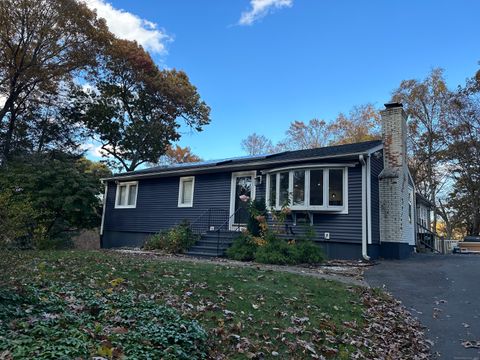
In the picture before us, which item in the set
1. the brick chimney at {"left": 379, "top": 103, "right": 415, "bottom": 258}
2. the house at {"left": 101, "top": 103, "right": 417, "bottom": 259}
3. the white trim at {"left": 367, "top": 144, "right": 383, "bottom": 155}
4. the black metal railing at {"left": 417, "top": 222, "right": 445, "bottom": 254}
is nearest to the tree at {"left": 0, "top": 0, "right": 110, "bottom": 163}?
the house at {"left": 101, "top": 103, "right": 417, "bottom": 259}

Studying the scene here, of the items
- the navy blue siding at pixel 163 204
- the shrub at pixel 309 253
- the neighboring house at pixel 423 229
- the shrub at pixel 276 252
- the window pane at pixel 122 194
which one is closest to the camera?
the shrub at pixel 276 252

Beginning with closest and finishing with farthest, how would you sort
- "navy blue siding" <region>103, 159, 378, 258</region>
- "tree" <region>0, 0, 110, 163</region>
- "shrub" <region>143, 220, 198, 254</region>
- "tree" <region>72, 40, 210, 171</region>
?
"navy blue siding" <region>103, 159, 378, 258</region> < "shrub" <region>143, 220, 198, 254</region> < "tree" <region>0, 0, 110, 163</region> < "tree" <region>72, 40, 210, 171</region>

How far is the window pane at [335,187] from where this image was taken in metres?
12.2

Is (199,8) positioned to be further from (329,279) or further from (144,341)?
(144,341)

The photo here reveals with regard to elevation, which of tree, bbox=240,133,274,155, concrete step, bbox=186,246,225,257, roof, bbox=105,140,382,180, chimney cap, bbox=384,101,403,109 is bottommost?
concrete step, bbox=186,246,225,257

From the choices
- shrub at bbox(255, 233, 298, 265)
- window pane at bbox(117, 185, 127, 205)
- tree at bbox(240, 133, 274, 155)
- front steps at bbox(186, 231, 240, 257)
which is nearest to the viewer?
shrub at bbox(255, 233, 298, 265)

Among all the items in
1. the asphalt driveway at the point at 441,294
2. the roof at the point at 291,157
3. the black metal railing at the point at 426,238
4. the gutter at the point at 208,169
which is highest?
the roof at the point at 291,157

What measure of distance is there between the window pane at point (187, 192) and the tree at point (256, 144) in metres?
22.4

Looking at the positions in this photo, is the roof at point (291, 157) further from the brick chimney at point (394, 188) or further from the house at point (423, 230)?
the house at point (423, 230)

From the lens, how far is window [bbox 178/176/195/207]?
652 inches

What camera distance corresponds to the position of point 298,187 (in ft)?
41.4

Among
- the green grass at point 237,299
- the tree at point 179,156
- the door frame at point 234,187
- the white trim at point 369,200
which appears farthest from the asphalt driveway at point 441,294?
the tree at point 179,156

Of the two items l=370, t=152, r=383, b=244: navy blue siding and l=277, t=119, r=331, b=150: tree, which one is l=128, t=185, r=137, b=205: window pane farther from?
l=277, t=119, r=331, b=150: tree

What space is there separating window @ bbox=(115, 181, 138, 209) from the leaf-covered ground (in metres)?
12.1
